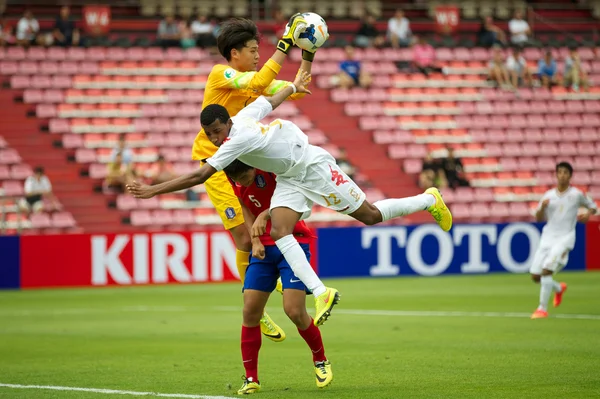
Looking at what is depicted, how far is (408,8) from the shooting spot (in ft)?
115

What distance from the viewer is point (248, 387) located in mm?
8227

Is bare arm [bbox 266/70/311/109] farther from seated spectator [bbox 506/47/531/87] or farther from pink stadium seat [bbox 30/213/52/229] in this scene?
seated spectator [bbox 506/47/531/87]

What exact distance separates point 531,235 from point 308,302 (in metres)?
7.81

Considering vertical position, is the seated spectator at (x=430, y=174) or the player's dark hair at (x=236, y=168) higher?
the seated spectator at (x=430, y=174)

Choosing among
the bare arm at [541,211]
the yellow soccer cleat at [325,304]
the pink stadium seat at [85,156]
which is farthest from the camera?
the pink stadium seat at [85,156]

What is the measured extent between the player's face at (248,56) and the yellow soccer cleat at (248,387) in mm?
3075

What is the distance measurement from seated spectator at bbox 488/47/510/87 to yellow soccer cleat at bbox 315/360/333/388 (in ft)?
82.3

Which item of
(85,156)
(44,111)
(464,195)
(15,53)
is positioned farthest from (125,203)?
(464,195)

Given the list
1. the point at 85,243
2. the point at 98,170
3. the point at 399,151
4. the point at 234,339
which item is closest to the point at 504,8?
the point at 399,151

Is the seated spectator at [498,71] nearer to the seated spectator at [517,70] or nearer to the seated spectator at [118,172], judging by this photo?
the seated spectator at [517,70]

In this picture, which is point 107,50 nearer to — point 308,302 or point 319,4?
point 319,4

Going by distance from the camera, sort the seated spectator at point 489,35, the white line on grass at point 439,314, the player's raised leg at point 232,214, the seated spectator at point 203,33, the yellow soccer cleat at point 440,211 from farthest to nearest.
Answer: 1. the seated spectator at point 489,35
2. the seated spectator at point 203,33
3. the white line on grass at point 439,314
4. the player's raised leg at point 232,214
5. the yellow soccer cleat at point 440,211

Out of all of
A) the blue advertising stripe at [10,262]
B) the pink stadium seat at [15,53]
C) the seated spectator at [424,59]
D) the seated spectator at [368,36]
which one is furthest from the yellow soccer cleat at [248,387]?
the seated spectator at [368,36]

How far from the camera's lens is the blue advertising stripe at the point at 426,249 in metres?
23.2
